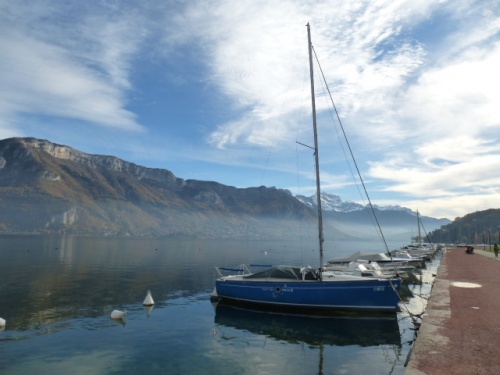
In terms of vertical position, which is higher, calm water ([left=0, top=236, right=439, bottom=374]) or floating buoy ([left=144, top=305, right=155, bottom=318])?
calm water ([left=0, top=236, right=439, bottom=374])

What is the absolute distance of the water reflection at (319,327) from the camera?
19422 mm

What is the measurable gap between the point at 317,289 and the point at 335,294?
1.21 meters

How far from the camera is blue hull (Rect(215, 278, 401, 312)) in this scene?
2319cm

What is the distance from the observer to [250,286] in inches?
1041

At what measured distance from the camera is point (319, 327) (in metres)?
21.7

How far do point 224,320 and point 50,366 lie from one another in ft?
37.9

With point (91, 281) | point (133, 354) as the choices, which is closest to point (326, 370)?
point (133, 354)

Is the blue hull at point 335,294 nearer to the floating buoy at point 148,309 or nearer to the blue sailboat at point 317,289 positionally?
the blue sailboat at point 317,289

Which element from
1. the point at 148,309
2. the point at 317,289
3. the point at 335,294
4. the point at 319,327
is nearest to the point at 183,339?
the point at 319,327

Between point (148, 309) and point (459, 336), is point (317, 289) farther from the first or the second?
point (148, 309)

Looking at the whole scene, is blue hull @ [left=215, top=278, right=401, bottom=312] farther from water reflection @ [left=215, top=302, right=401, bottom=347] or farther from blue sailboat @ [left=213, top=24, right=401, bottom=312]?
water reflection @ [left=215, top=302, right=401, bottom=347]

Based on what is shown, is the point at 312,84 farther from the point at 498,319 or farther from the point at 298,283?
the point at 498,319

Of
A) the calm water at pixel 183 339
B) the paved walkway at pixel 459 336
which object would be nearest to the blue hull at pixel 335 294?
the calm water at pixel 183 339

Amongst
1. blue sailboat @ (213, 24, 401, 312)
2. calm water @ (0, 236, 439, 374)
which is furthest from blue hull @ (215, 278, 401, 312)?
calm water @ (0, 236, 439, 374)
